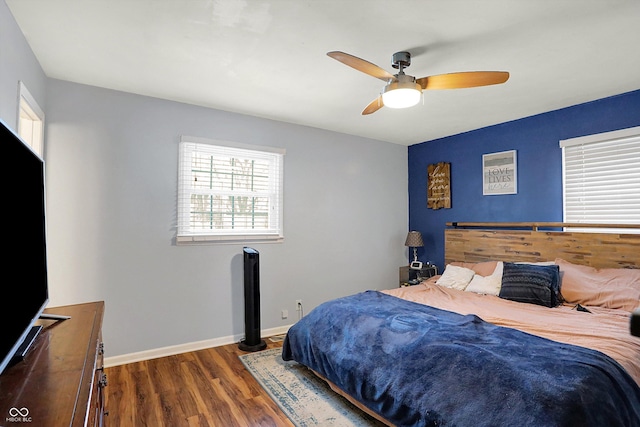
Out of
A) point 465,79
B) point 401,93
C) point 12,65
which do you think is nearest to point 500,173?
point 465,79

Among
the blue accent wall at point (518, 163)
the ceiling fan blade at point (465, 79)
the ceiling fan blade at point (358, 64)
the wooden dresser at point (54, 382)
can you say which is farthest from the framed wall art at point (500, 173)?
the wooden dresser at point (54, 382)

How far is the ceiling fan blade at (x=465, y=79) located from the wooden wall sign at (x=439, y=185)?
7.97 feet

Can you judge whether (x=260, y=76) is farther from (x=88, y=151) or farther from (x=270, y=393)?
(x=270, y=393)

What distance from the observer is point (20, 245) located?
118 centimetres

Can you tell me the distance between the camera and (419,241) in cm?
468

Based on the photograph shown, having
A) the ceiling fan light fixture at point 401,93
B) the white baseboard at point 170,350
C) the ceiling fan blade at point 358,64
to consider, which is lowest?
the white baseboard at point 170,350

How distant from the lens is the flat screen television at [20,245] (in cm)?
101

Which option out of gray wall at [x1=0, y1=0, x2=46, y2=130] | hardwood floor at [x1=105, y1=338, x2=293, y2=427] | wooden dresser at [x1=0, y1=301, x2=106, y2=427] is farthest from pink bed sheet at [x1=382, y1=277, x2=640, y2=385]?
gray wall at [x1=0, y1=0, x2=46, y2=130]

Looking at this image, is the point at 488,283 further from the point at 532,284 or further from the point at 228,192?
the point at 228,192

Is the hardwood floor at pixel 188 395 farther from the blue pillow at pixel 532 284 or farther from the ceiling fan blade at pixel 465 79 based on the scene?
the ceiling fan blade at pixel 465 79

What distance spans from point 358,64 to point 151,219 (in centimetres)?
237

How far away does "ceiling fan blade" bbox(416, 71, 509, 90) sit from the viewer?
6.75 feet

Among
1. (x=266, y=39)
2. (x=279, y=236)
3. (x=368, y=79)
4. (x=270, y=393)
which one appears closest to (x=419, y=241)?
(x=279, y=236)

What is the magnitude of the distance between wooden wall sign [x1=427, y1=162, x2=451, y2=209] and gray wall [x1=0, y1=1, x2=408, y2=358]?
1336mm
